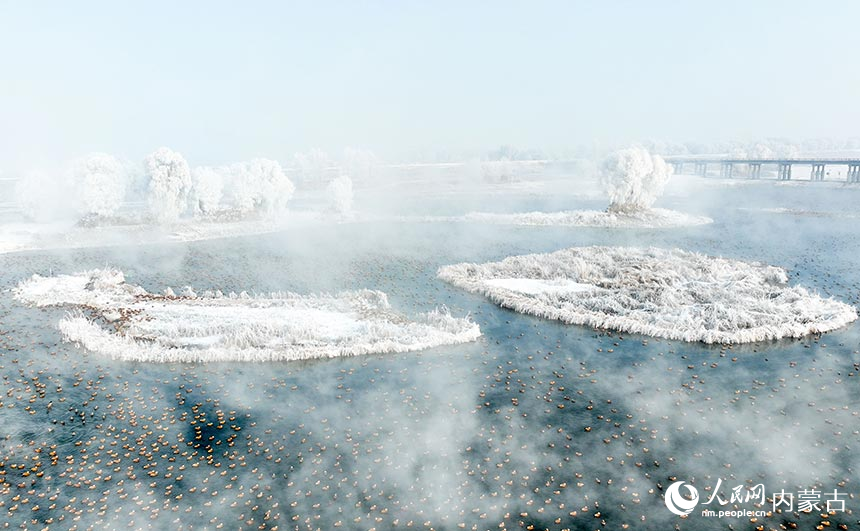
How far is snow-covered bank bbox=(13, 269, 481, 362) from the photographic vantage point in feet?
114

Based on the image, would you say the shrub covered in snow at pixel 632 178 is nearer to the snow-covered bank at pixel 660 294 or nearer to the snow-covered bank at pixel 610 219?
the snow-covered bank at pixel 610 219

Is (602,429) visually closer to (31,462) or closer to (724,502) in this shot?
(724,502)

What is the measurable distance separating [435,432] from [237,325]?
66.1 feet

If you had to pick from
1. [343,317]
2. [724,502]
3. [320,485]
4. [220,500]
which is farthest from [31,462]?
[724,502]

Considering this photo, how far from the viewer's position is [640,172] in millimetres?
96812

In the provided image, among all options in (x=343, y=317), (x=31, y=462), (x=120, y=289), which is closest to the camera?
(x=31, y=462)

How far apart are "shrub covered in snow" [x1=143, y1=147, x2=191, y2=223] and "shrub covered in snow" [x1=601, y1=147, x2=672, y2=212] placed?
249 ft

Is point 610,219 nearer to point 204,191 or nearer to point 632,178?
point 632,178

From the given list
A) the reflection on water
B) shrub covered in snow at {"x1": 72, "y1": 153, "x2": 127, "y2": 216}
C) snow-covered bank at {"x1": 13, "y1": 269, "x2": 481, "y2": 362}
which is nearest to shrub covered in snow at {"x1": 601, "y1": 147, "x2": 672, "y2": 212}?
the reflection on water

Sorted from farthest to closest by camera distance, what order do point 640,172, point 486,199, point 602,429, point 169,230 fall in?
point 486,199 < point 640,172 < point 169,230 < point 602,429

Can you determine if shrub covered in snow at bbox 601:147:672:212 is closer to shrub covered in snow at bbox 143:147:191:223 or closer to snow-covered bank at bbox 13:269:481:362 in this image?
snow-covered bank at bbox 13:269:481:362

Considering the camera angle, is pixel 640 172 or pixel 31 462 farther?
pixel 640 172

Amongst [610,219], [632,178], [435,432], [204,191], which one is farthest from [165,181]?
[632,178]

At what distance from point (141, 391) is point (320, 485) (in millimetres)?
14551
